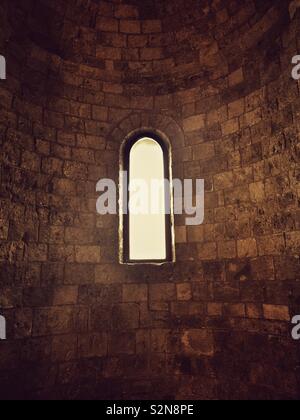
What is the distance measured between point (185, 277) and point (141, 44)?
3415mm

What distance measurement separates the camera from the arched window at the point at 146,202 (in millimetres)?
4320

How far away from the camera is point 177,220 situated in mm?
4262

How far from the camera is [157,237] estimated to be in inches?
172

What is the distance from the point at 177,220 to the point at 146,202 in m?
→ 0.52

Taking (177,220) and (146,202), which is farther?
(146,202)

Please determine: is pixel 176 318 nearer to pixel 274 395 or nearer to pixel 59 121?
pixel 274 395

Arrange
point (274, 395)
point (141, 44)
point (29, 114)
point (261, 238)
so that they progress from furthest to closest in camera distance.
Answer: point (141, 44) < point (29, 114) < point (261, 238) < point (274, 395)

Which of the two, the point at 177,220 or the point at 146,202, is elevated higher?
the point at 146,202

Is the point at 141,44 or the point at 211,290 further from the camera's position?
the point at 141,44

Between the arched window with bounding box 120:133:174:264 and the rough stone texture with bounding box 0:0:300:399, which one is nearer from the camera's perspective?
the rough stone texture with bounding box 0:0:300:399

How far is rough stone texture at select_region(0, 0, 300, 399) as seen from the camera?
347 centimetres

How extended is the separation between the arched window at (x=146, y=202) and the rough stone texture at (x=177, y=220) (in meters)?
0.18

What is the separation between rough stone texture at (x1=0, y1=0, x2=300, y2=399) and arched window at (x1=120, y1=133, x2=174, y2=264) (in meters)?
0.18

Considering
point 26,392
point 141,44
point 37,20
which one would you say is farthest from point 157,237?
point 37,20
